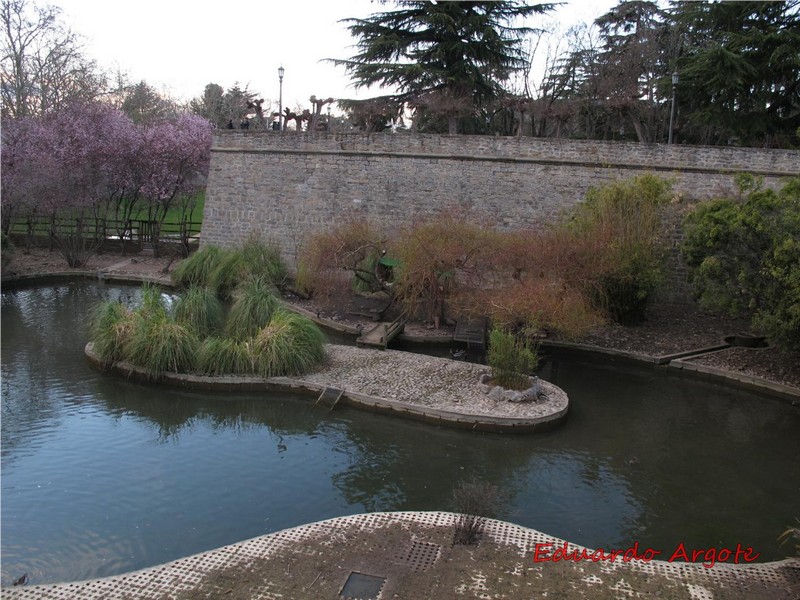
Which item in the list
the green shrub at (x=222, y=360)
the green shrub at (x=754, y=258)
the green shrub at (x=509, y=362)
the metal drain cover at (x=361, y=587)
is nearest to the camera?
the metal drain cover at (x=361, y=587)

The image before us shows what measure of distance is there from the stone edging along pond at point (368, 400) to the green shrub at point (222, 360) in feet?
0.56

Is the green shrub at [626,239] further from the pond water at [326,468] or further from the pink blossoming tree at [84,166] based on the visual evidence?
the pink blossoming tree at [84,166]

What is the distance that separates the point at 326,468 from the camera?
8.19 meters

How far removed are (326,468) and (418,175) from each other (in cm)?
1128

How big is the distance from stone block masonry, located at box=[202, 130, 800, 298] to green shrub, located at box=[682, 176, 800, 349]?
10.8 ft

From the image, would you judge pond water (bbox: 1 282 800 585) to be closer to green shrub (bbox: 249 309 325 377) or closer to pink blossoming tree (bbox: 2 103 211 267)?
green shrub (bbox: 249 309 325 377)

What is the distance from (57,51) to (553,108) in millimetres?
19323

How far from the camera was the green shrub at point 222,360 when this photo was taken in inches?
431

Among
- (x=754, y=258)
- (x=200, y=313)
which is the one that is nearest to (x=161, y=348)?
(x=200, y=313)

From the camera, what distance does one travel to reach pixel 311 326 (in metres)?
11.7
